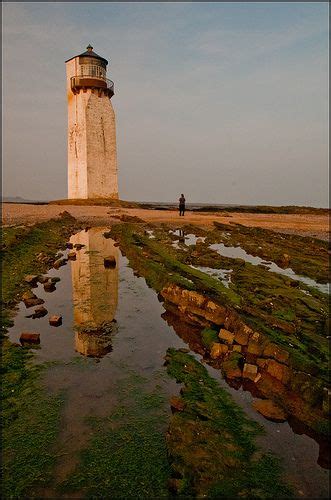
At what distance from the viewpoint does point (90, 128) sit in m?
48.6

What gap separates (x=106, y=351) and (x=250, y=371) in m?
2.88

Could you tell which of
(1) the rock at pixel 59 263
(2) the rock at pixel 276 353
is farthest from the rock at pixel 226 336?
(1) the rock at pixel 59 263

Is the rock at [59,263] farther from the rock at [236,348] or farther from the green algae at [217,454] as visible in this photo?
the green algae at [217,454]

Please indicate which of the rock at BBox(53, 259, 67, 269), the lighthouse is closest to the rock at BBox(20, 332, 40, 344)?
the rock at BBox(53, 259, 67, 269)

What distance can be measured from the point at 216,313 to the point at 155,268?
524 centimetres

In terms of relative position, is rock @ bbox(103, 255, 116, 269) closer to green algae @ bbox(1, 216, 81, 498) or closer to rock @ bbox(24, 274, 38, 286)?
rock @ bbox(24, 274, 38, 286)

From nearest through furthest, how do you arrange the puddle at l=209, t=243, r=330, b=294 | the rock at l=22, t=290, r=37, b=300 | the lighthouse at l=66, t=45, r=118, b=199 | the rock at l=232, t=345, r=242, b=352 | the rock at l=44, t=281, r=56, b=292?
the rock at l=232, t=345, r=242, b=352 → the rock at l=22, t=290, r=37, b=300 → the rock at l=44, t=281, r=56, b=292 → the puddle at l=209, t=243, r=330, b=294 → the lighthouse at l=66, t=45, r=118, b=199

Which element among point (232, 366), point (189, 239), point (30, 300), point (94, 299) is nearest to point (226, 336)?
point (232, 366)

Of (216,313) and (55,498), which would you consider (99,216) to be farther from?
(55,498)

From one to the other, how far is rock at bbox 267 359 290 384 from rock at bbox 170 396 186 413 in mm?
1799

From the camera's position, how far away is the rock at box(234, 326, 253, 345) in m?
7.26

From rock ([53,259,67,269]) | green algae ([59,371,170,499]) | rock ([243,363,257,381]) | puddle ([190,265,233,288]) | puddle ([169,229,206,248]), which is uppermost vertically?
puddle ([169,229,206,248])

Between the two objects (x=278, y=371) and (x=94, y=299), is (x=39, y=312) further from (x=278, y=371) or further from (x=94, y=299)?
(x=278, y=371)

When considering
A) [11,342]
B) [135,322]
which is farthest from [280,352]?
[11,342]
